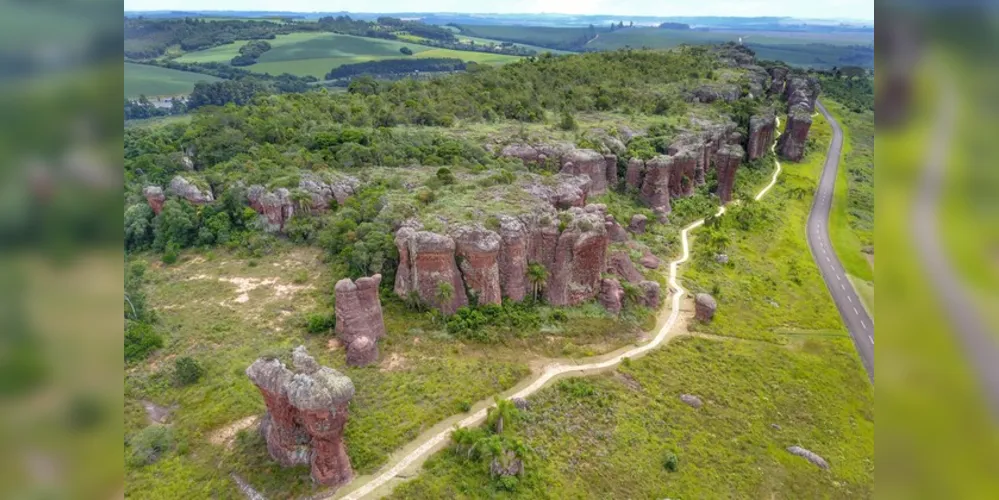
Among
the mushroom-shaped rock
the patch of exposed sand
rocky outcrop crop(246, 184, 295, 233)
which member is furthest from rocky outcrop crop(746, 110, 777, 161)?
the patch of exposed sand

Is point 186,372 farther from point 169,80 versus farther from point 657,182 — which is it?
point 169,80

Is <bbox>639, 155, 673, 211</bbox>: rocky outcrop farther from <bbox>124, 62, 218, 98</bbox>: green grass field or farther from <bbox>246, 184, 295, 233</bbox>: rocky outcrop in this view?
<bbox>124, 62, 218, 98</bbox>: green grass field

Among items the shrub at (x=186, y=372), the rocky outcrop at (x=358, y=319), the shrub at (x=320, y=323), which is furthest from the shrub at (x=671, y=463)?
the shrub at (x=186, y=372)
